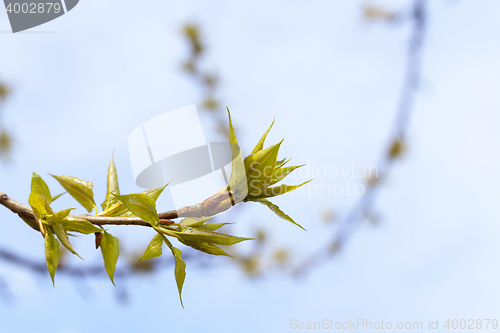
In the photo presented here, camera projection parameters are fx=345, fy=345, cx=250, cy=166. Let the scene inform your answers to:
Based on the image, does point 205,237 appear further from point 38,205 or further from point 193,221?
point 38,205

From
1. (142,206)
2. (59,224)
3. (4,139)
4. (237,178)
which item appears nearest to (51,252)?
(59,224)

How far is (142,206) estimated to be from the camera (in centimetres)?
41

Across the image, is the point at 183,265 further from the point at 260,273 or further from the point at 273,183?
the point at 260,273

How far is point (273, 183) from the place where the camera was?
17.7 inches

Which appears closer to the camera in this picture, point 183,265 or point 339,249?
point 183,265

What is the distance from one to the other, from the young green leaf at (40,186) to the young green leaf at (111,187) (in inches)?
2.9

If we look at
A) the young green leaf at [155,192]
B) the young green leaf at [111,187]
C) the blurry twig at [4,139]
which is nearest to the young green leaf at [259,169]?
the young green leaf at [155,192]

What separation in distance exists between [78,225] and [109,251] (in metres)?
0.07

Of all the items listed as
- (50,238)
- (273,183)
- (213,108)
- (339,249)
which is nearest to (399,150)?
(339,249)

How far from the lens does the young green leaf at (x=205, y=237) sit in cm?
40

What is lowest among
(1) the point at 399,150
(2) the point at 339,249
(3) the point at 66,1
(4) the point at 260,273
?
(4) the point at 260,273

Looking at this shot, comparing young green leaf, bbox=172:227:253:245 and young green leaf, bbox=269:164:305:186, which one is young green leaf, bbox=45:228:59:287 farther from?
young green leaf, bbox=269:164:305:186

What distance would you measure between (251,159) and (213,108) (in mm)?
1392

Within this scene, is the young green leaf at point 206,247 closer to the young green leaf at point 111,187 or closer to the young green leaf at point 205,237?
the young green leaf at point 205,237
